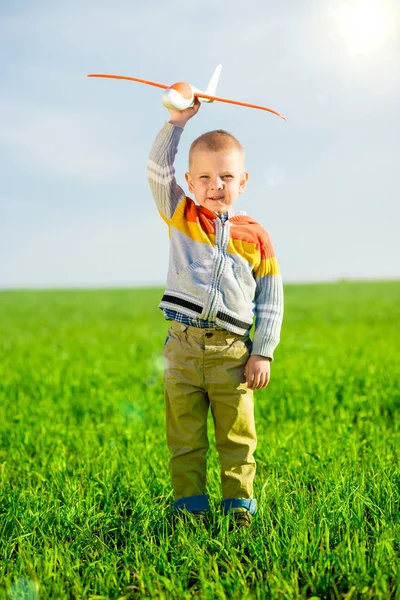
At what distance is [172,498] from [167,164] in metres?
2.09

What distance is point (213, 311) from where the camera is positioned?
3.24 meters

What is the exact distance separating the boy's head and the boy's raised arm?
0.10 m

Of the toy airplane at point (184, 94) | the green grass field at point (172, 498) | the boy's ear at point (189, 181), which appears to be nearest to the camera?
the green grass field at point (172, 498)

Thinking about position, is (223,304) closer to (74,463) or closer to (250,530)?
(250,530)

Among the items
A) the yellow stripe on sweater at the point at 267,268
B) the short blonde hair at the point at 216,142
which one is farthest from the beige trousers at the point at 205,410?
the short blonde hair at the point at 216,142

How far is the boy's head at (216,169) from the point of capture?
3221mm

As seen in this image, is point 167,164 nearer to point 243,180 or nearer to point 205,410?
point 243,180

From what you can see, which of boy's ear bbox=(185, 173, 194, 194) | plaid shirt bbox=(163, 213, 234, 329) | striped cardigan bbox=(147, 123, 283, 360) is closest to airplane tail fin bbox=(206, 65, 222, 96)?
striped cardigan bbox=(147, 123, 283, 360)

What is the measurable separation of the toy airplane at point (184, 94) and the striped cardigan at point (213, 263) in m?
0.17

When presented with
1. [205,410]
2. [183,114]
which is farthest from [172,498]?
[183,114]

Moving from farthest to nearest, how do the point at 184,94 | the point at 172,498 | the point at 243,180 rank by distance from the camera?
the point at 172,498, the point at 243,180, the point at 184,94

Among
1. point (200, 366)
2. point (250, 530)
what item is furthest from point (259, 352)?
point (250, 530)

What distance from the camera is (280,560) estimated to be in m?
2.88

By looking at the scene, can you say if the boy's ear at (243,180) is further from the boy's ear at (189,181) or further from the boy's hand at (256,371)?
the boy's hand at (256,371)
